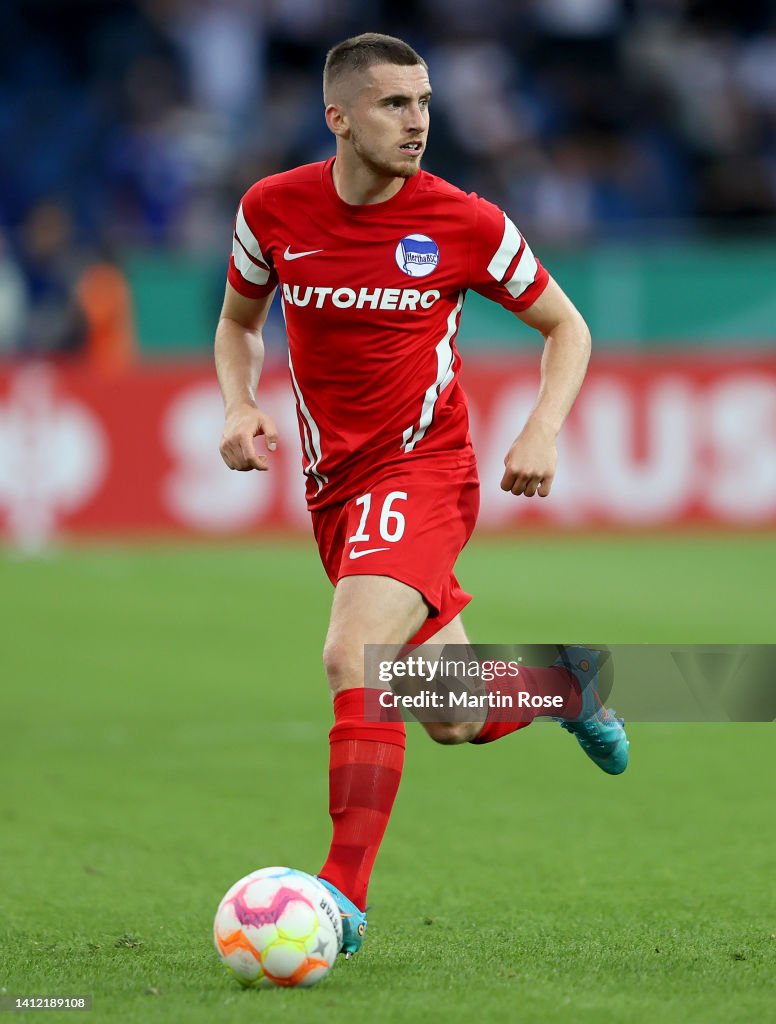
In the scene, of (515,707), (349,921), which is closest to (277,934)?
(349,921)

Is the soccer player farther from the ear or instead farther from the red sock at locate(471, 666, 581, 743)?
the red sock at locate(471, 666, 581, 743)

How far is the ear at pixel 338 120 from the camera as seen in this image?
4.75 m

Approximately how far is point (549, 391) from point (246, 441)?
0.82 meters

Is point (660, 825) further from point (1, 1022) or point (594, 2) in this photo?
point (594, 2)

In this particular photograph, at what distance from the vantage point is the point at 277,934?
394 centimetres

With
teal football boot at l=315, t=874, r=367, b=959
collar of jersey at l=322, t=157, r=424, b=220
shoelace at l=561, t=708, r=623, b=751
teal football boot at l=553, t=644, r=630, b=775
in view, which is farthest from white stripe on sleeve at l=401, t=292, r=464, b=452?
teal football boot at l=315, t=874, r=367, b=959

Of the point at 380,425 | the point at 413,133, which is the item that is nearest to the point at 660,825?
the point at 380,425

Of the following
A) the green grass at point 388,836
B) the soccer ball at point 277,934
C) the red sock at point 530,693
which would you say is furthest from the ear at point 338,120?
the green grass at point 388,836

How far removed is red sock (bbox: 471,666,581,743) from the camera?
5164 mm

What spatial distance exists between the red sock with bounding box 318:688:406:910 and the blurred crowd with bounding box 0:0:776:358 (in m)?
12.5

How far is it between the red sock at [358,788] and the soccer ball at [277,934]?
18 cm

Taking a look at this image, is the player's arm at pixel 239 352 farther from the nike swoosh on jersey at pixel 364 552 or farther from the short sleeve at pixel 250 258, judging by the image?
the nike swoosh on jersey at pixel 364 552

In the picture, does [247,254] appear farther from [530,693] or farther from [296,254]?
[530,693]

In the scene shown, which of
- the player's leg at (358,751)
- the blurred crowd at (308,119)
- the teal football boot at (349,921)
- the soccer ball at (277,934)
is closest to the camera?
the soccer ball at (277,934)
